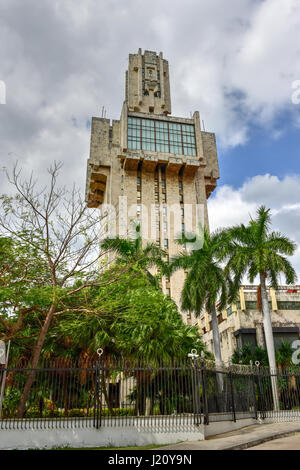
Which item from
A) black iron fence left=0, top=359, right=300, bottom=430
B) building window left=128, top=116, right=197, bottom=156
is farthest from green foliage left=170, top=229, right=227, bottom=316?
building window left=128, top=116, right=197, bottom=156

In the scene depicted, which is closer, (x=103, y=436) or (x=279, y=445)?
(x=279, y=445)

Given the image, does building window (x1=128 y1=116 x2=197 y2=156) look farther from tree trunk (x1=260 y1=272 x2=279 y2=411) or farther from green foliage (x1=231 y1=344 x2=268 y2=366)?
tree trunk (x1=260 y1=272 x2=279 y2=411)

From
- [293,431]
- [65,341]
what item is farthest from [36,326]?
[293,431]

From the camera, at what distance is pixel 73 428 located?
11242mm

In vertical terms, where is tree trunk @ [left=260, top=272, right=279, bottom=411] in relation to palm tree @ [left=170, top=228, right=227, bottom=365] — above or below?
below

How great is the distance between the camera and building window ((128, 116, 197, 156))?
2094 inches

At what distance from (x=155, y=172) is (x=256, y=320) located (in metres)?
29.0

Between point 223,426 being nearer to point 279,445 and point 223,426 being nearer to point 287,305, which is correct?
point 279,445

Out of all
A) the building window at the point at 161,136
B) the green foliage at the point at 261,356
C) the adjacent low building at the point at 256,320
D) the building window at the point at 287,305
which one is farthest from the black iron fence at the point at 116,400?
the building window at the point at 161,136

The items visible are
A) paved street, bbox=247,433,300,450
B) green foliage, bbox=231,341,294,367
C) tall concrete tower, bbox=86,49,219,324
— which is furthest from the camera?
tall concrete tower, bbox=86,49,219,324

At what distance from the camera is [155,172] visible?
56.0 m

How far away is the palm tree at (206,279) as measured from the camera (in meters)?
24.3

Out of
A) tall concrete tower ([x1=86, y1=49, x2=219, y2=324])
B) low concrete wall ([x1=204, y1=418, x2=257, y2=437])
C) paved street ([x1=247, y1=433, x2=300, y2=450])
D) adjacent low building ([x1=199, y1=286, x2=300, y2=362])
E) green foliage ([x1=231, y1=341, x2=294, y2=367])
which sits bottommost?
paved street ([x1=247, y1=433, x2=300, y2=450])

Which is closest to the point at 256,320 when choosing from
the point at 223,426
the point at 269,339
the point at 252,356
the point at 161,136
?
the point at 252,356
